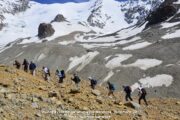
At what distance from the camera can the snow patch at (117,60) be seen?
339 ft

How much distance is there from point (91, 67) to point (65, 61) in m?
16.9

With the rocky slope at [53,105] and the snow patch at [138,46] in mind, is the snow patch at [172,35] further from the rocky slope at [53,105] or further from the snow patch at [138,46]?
the rocky slope at [53,105]

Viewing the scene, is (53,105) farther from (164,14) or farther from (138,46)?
(164,14)

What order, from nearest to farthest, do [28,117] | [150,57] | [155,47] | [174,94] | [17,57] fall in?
[28,117] → [174,94] → [150,57] → [155,47] → [17,57]

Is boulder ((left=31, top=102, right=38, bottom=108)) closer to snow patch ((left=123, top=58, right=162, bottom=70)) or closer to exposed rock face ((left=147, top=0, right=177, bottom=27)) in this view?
snow patch ((left=123, top=58, right=162, bottom=70))

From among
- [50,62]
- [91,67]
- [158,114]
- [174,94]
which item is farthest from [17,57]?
[158,114]

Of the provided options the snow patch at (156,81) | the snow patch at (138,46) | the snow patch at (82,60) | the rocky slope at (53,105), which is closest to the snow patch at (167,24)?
the snow patch at (138,46)

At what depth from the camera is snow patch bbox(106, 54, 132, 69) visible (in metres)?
103

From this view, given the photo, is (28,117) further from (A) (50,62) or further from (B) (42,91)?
(A) (50,62)

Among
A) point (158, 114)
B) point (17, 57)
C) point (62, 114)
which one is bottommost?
point (17, 57)

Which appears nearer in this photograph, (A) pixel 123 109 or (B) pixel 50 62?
(A) pixel 123 109

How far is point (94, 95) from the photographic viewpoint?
32688 mm

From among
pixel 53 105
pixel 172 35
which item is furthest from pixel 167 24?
pixel 53 105

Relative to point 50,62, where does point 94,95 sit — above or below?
above
